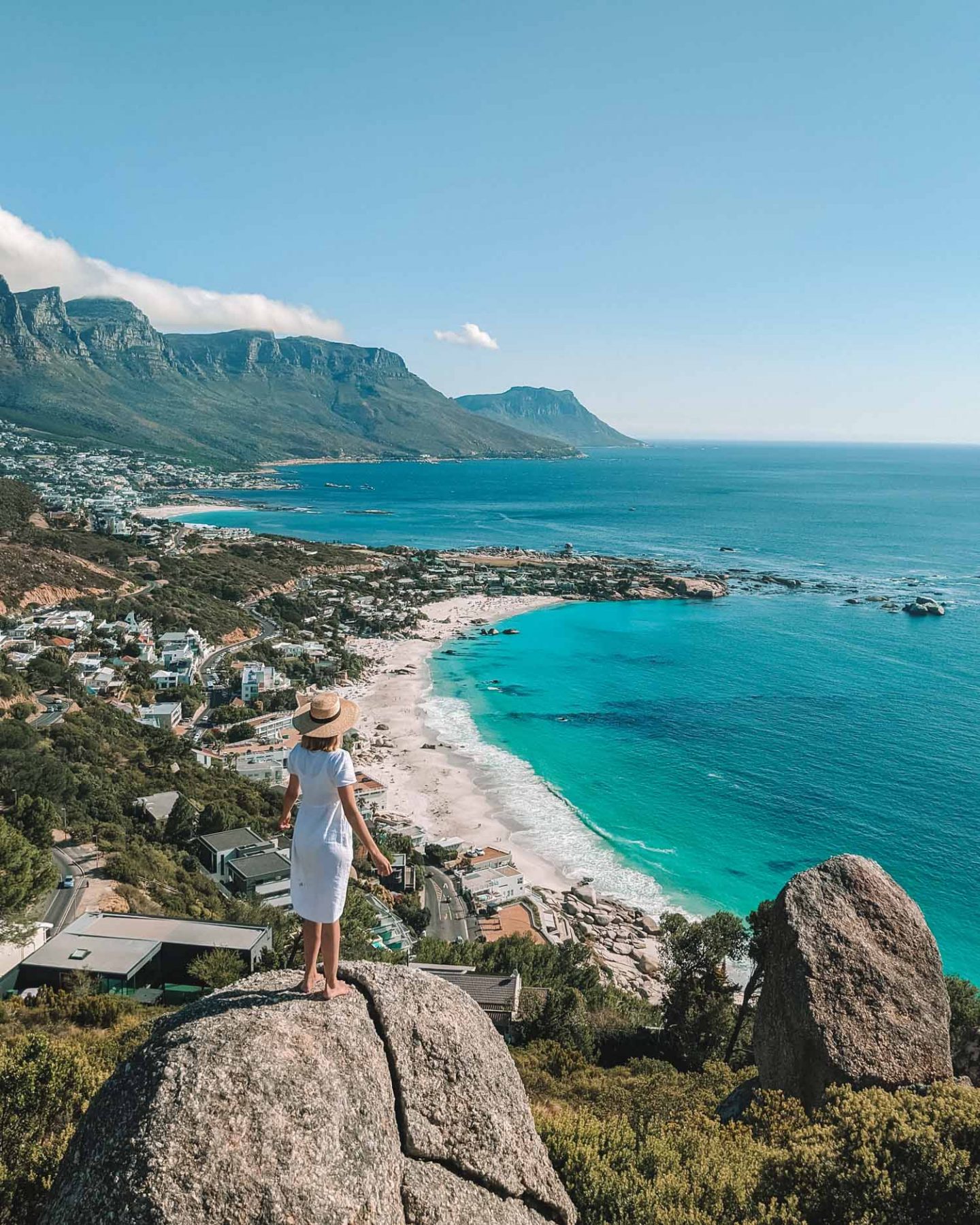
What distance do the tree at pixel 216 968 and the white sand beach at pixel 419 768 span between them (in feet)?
58.8

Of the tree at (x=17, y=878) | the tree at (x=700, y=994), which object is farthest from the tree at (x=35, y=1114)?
the tree at (x=700, y=994)

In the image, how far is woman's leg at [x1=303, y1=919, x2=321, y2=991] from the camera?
6.77 m

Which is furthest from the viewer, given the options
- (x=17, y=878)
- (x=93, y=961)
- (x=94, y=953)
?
(x=17, y=878)

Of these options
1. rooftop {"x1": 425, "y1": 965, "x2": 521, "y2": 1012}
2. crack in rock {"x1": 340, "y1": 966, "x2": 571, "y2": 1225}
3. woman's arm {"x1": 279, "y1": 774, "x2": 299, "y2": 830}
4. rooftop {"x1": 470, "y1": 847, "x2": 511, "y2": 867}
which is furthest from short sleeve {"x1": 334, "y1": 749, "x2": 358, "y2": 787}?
rooftop {"x1": 470, "y1": 847, "x2": 511, "y2": 867}

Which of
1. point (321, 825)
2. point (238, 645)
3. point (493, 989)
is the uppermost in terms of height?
point (321, 825)

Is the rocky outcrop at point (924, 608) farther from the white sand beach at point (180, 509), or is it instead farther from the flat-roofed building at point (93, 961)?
the white sand beach at point (180, 509)

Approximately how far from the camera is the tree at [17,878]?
19.6 meters

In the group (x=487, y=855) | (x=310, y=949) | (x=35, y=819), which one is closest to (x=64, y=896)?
(x=35, y=819)

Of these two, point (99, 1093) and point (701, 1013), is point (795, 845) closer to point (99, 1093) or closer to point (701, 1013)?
point (701, 1013)

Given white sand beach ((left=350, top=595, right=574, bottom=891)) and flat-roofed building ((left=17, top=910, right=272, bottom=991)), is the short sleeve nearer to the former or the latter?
flat-roofed building ((left=17, top=910, right=272, bottom=991))

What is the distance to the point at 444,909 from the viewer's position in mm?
32188

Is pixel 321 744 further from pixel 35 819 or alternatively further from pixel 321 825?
pixel 35 819

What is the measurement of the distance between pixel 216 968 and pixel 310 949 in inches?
565

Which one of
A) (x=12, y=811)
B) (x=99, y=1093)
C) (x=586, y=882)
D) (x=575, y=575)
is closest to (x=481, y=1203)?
(x=99, y=1093)
